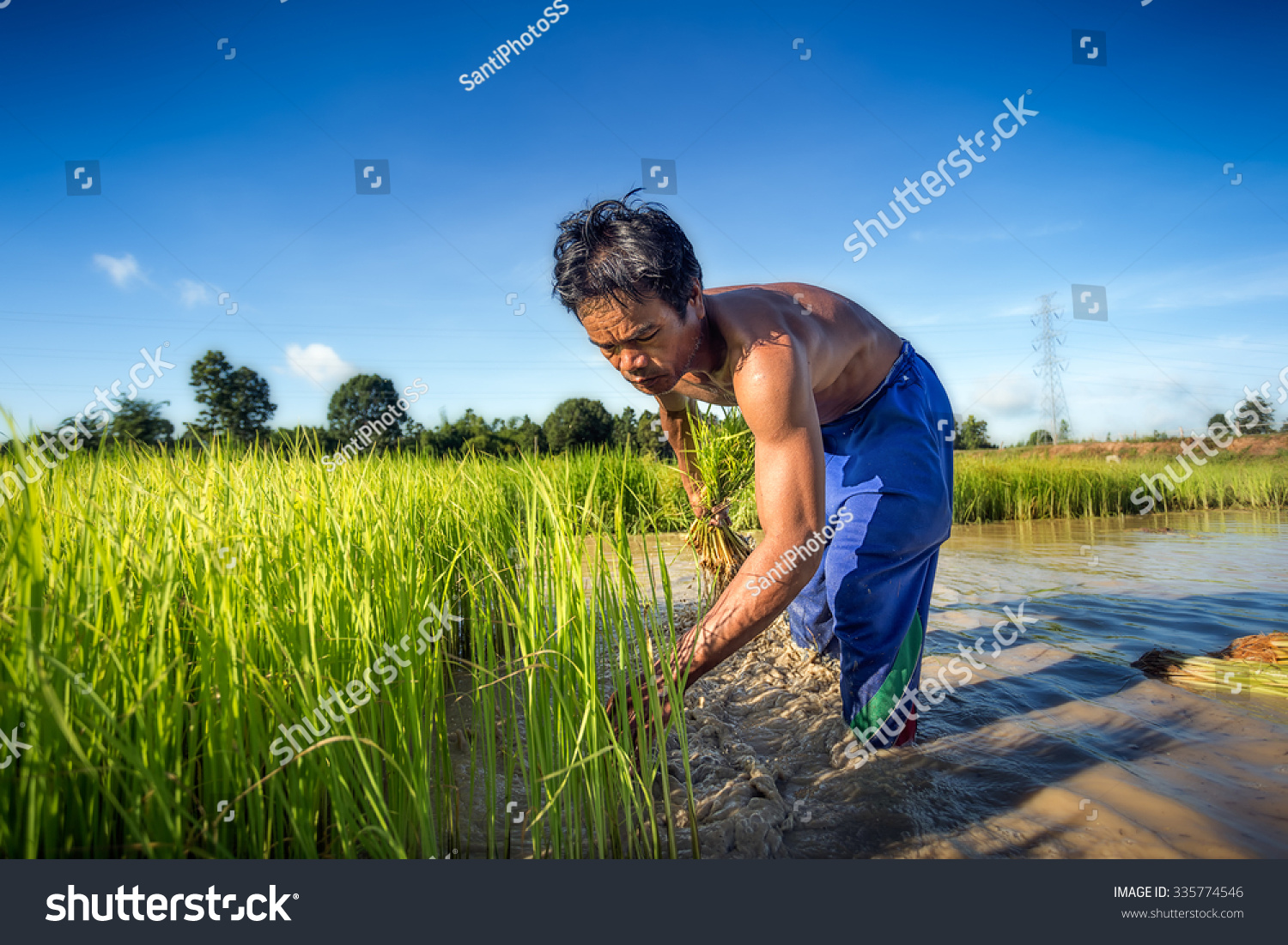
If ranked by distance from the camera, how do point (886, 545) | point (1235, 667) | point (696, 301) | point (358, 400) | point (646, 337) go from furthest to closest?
point (358, 400) < point (1235, 667) < point (886, 545) < point (696, 301) < point (646, 337)

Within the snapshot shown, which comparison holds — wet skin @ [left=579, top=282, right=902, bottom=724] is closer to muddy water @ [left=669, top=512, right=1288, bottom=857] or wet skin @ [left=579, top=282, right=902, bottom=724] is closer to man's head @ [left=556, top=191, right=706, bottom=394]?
man's head @ [left=556, top=191, right=706, bottom=394]

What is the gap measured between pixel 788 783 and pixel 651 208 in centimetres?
211

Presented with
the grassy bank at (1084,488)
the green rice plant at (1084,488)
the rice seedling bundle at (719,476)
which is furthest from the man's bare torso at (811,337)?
the green rice plant at (1084,488)

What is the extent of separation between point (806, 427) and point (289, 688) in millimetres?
1551

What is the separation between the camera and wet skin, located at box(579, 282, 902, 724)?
1605mm

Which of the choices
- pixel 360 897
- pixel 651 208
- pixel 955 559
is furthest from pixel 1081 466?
pixel 360 897

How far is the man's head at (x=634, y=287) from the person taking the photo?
5.77ft

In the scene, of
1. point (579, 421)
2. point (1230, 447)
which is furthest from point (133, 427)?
point (579, 421)

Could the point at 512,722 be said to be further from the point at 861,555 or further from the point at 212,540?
the point at 861,555

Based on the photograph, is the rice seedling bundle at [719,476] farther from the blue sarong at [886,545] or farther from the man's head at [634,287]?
the man's head at [634,287]

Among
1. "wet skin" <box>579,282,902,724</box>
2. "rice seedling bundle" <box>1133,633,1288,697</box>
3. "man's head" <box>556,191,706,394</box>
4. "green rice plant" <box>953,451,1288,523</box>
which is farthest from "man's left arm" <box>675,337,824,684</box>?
"green rice plant" <box>953,451,1288,523</box>

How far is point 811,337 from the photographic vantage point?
207 centimetres

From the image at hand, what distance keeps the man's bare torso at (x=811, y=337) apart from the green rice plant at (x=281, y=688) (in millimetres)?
706

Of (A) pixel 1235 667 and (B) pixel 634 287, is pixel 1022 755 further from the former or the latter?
(B) pixel 634 287
